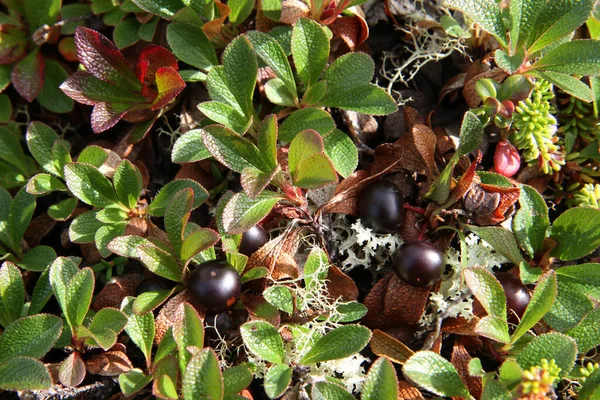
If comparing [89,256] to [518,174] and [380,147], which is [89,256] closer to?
[380,147]

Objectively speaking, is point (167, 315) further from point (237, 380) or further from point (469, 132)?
point (469, 132)

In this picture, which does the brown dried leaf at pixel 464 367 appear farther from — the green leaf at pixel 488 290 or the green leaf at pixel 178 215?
the green leaf at pixel 178 215

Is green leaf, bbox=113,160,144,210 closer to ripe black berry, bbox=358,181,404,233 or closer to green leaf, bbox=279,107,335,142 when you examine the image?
green leaf, bbox=279,107,335,142

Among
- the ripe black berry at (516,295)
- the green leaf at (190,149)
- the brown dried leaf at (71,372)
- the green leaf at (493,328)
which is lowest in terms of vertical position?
the brown dried leaf at (71,372)

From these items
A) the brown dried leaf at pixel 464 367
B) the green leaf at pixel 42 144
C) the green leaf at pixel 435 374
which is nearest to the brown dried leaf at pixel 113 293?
the green leaf at pixel 42 144

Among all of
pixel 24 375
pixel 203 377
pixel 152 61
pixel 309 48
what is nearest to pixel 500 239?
pixel 309 48

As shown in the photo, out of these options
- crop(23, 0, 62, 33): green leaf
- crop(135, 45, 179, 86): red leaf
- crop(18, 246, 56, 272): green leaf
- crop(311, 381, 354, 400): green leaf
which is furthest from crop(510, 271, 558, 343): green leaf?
crop(23, 0, 62, 33): green leaf

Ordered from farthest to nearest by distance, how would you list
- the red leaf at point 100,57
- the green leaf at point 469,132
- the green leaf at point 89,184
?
1. the red leaf at point 100,57
2. the green leaf at point 89,184
3. the green leaf at point 469,132

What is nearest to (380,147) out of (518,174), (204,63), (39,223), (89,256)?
(518,174)
